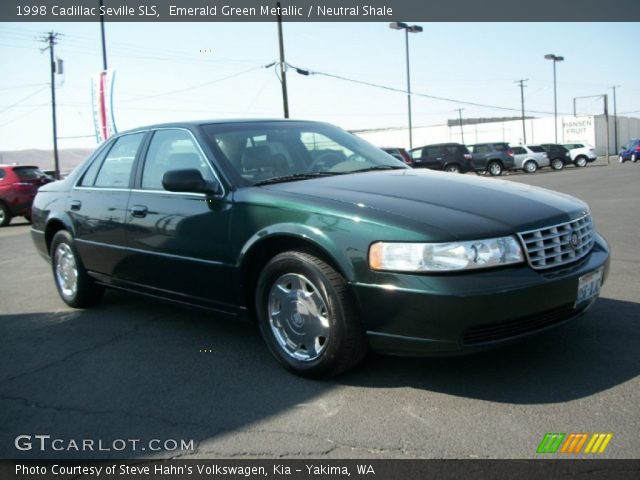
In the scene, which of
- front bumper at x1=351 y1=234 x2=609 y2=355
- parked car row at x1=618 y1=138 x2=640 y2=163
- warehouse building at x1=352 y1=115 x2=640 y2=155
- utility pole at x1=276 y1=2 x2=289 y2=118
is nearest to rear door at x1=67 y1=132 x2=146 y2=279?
front bumper at x1=351 y1=234 x2=609 y2=355

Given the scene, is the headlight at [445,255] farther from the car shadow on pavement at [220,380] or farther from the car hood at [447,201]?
the car shadow on pavement at [220,380]

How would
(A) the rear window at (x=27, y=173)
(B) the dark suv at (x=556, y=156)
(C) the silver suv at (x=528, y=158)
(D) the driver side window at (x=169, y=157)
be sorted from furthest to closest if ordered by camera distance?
(B) the dark suv at (x=556, y=156) < (C) the silver suv at (x=528, y=158) < (A) the rear window at (x=27, y=173) < (D) the driver side window at (x=169, y=157)

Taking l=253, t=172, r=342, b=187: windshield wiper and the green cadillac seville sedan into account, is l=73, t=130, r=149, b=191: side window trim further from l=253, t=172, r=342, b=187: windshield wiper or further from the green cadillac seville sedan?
l=253, t=172, r=342, b=187: windshield wiper

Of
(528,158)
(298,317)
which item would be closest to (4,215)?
(298,317)

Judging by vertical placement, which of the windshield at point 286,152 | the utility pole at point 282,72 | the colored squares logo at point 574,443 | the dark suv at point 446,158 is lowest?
the colored squares logo at point 574,443

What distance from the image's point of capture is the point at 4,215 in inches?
602

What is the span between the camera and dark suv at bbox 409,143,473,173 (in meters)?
29.4

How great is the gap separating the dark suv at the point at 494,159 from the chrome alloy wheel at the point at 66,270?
2943 centimetres

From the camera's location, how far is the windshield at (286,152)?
158 inches

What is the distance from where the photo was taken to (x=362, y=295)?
3.08m

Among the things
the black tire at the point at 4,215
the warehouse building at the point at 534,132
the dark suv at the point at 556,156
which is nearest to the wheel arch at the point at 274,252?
the black tire at the point at 4,215

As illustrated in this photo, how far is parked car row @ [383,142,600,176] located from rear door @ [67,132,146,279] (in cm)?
1976

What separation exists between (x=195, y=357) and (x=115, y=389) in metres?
0.61

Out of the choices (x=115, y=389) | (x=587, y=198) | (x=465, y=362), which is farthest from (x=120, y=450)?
(x=587, y=198)
